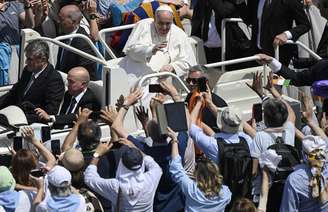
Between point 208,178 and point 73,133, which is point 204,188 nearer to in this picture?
point 208,178

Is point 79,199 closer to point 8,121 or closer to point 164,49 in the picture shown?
point 8,121

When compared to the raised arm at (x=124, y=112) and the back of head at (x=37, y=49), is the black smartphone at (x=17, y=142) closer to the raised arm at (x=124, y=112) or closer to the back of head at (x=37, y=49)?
the raised arm at (x=124, y=112)

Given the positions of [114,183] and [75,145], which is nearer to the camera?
[114,183]

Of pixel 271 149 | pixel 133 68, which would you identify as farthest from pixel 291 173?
pixel 133 68

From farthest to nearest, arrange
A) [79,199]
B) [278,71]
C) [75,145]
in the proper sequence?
1. [278,71]
2. [75,145]
3. [79,199]

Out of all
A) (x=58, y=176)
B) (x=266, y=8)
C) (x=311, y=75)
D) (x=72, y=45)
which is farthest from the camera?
(x=266, y=8)

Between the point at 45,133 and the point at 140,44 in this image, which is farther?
the point at 140,44

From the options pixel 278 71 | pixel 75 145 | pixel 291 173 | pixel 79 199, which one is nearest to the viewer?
pixel 79 199

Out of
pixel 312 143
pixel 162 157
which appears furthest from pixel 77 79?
pixel 312 143

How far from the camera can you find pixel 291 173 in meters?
11.3

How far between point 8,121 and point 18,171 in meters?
1.71

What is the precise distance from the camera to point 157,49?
13.4 m

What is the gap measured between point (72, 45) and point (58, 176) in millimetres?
3494

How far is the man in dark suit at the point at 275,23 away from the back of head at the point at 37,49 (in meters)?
2.67
